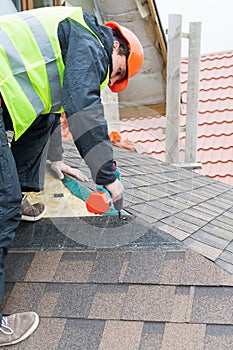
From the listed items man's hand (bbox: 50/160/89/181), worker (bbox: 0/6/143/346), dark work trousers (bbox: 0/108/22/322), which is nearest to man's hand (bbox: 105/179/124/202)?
worker (bbox: 0/6/143/346)

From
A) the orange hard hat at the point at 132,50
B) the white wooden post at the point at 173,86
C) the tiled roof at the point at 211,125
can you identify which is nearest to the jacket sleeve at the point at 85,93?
the orange hard hat at the point at 132,50

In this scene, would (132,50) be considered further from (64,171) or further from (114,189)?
(64,171)

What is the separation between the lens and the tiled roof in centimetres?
448

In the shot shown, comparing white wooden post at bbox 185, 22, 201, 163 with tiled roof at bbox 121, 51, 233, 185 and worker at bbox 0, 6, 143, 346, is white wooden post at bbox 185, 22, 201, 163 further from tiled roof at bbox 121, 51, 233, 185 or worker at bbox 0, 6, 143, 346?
worker at bbox 0, 6, 143, 346

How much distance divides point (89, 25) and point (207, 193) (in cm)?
177

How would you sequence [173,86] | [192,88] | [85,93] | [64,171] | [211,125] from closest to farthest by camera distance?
[85,93] → [64,171] → [173,86] → [192,88] → [211,125]

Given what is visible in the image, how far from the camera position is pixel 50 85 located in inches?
56.7

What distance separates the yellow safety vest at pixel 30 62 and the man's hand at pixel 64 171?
0.65 metres

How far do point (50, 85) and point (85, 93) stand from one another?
18 centimetres

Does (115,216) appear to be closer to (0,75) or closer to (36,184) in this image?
(36,184)

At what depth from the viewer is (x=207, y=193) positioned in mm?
2994

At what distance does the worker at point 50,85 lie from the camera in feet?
4.35

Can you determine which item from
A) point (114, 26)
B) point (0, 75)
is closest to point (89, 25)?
point (114, 26)

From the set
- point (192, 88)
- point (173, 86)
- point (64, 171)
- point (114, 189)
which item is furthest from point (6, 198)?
point (192, 88)
